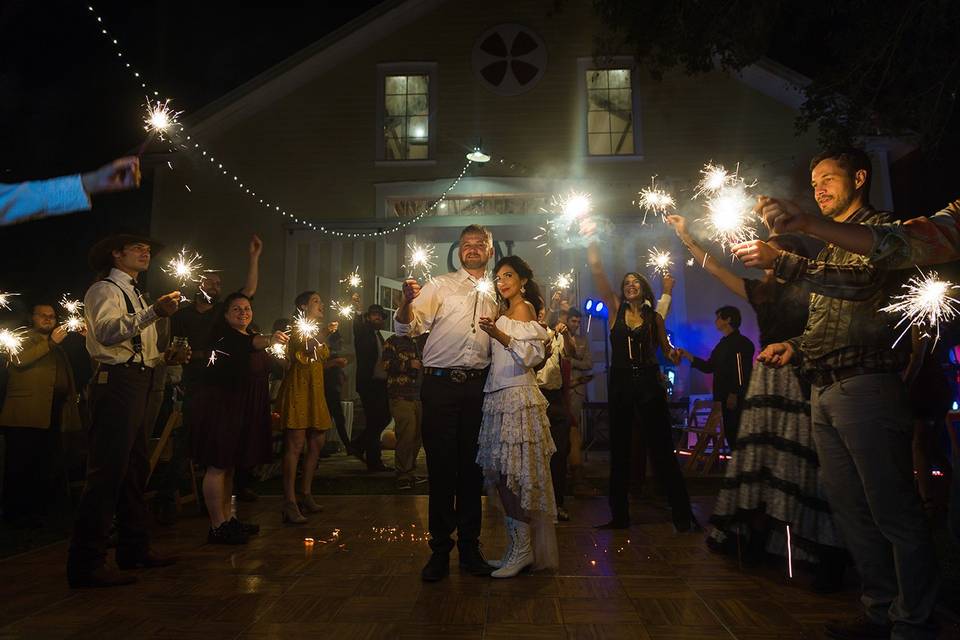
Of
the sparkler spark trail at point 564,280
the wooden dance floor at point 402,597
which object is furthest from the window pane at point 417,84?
the wooden dance floor at point 402,597

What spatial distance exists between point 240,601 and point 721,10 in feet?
27.7

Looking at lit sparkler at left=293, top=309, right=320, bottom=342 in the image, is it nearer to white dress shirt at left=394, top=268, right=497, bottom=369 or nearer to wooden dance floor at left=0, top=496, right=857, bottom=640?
white dress shirt at left=394, top=268, right=497, bottom=369

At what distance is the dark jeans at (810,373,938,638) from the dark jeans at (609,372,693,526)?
196 cm

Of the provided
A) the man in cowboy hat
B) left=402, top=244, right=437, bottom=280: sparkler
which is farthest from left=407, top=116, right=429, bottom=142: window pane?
the man in cowboy hat

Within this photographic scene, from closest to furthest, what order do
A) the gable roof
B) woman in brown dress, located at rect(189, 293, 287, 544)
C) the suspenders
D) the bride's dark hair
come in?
1. the suspenders
2. the bride's dark hair
3. woman in brown dress, located at rect(189, 293, 287, 544)
4. the gable roof

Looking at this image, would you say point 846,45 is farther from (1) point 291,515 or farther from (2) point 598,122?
(1) point 291,515

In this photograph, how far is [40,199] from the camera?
2191mm

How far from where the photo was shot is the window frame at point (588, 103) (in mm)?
11109

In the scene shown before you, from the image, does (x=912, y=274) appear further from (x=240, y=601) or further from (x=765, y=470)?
(x=240, y=601)

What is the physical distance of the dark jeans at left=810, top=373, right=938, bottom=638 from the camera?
218 cm

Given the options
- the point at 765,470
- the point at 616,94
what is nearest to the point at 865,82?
the point at 616,94

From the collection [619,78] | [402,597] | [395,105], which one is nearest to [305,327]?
[402,597]

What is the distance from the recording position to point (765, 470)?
3520mm

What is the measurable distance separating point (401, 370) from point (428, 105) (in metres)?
6.74
